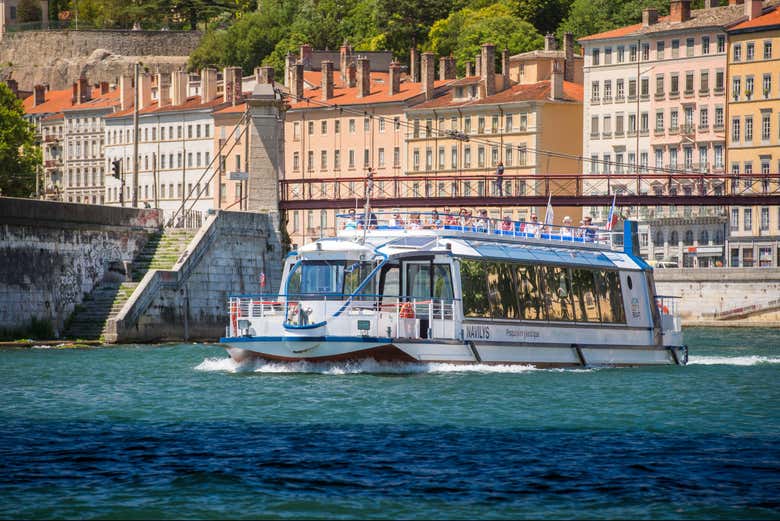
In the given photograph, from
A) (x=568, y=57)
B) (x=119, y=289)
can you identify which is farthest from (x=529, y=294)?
(x=568, y=57)

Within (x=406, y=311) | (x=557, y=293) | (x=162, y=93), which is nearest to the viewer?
(x=406, y=311)

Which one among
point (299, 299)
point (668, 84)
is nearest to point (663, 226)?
point (668, 84)

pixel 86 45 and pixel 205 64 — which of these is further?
pixel 86 45

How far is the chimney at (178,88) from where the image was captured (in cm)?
12625

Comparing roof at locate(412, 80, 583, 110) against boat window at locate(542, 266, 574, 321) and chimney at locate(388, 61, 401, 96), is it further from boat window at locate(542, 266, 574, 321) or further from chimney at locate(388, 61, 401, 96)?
boat window at locate(542, 266, 574, 321)

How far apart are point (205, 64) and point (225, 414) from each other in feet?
372

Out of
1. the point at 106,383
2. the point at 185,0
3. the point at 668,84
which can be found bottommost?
the point at 106,383

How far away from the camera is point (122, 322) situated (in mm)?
54250

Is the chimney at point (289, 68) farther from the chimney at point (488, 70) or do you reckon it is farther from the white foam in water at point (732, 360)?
the white foam in water at point (732, 360)

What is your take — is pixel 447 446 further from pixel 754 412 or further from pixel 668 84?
pixel 668 84

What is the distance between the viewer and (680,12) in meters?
99.7

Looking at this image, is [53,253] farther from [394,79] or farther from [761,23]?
[394,79]

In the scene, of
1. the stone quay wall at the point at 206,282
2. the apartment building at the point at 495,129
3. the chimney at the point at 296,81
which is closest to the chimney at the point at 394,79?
the apartment building at the point at 495,129

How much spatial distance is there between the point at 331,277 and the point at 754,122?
59655 millimetres
